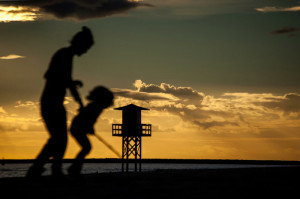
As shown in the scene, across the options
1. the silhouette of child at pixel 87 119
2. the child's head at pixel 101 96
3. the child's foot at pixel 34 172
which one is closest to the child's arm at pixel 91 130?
the silhouette of child at pixel 87 119

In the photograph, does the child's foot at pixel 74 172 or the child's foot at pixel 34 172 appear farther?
the child's foot at pixel 74 172

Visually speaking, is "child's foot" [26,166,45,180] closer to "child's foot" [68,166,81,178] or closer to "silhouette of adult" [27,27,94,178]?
"silhouette of adult" [27,27,94,178]

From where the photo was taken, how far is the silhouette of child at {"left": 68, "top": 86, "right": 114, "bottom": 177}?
7.62m

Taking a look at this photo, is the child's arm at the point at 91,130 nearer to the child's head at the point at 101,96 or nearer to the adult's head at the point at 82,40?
the child's head at the point at 101,96

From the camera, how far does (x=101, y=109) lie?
774 cm

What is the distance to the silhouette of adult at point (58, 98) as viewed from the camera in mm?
7145

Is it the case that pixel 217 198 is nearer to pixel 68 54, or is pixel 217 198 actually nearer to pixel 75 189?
pixel 75 189

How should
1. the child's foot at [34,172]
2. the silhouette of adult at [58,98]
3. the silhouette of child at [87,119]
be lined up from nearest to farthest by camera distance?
the silhouette of adult at [58,98]
the child's foot at [34,172]
the silhouette of child at [87,119]

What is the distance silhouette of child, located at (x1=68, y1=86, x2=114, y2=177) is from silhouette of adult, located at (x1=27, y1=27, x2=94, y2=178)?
0.84 ft

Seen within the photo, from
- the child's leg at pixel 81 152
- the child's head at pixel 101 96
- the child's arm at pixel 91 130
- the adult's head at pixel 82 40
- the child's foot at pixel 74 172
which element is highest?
the adult's head at pixel 82 40

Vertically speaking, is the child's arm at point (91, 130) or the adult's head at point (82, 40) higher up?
the adult's head at point (82, 40)

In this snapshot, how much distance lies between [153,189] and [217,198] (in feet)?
4.13

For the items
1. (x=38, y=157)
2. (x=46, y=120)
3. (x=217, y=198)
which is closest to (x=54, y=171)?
(x=38, y=157)

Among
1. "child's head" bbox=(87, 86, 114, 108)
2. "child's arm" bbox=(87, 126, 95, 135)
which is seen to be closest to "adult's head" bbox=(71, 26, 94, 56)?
"child's head" bbox=(87, 86, 114, 108)
